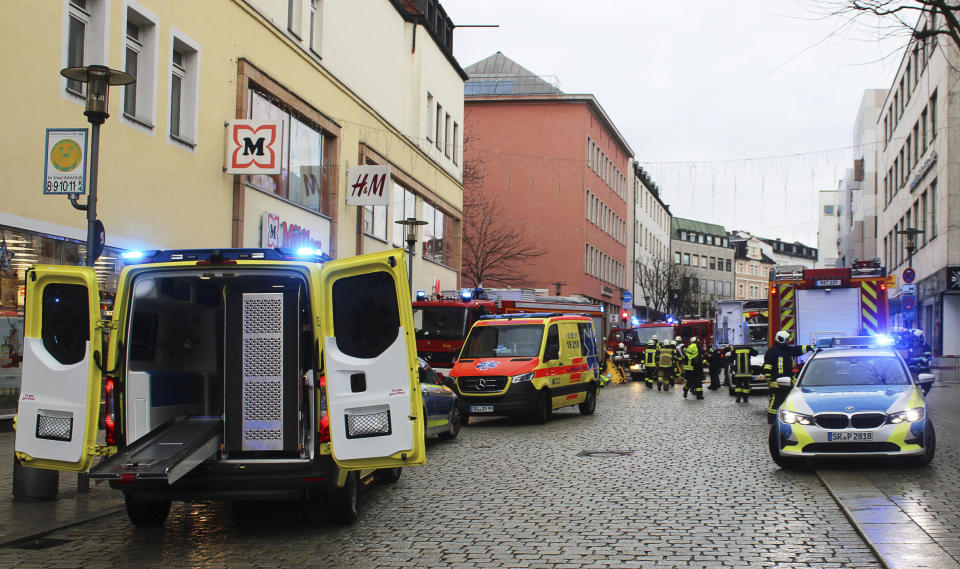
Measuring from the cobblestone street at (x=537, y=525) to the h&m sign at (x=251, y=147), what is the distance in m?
9.47

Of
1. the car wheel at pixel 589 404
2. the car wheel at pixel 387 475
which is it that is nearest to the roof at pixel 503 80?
the car wheel at pixel 589 404

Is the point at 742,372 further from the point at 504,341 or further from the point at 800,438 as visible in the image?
the point at 800,438

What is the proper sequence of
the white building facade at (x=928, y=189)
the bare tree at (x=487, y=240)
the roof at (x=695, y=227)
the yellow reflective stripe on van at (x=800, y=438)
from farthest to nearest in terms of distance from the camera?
the roof at (x=695, y=227)
the bare tree at (x=487, y=240)
the white building facade at (x=928, y=189)
the yellow reflective stripe on van at (x=800, y=438)

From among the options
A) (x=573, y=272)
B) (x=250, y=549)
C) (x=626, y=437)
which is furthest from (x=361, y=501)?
(x=573, y=272)

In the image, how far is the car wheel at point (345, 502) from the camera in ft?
28.6

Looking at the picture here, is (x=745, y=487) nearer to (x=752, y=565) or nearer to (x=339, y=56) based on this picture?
(x=752, y=565)

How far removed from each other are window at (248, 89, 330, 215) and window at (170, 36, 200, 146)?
2.60 metres

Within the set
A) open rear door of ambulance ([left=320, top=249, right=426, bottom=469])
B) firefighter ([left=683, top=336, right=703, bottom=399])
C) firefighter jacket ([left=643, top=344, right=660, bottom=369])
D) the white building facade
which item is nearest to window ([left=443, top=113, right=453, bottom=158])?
firefighter jacket ([left=643, top=344, right=660, bottom=369])

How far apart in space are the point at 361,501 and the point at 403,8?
2658cm

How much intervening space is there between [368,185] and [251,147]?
6.61m

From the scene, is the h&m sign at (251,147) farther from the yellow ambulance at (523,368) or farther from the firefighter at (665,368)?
the firefighter at (665,368)

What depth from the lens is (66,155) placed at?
35.4 ft

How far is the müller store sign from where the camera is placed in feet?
75.4

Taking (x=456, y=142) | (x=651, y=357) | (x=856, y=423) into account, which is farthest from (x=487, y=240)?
(x=856, y=423)
